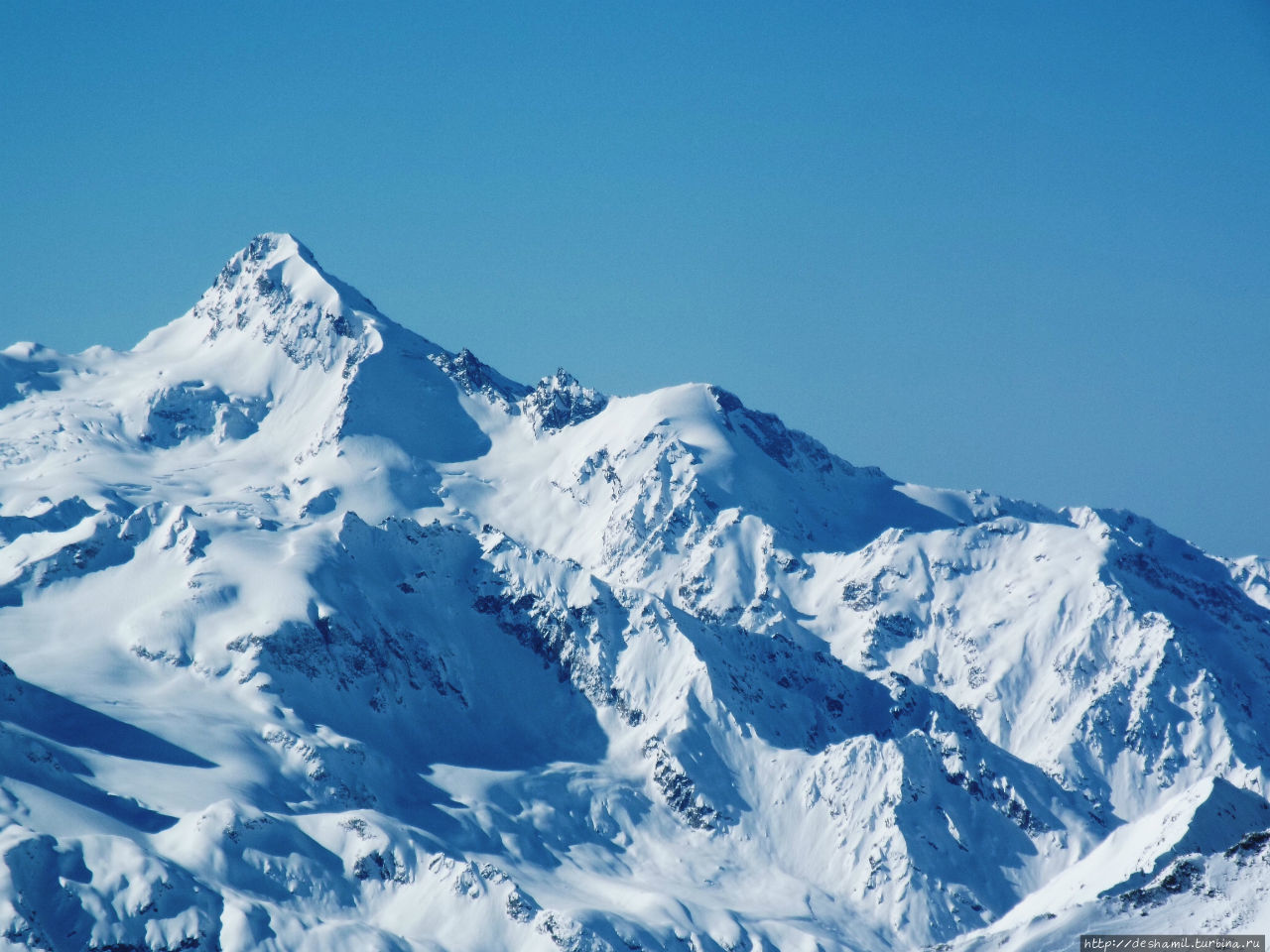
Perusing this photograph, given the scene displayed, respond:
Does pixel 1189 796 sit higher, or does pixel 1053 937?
pixel 1189 796

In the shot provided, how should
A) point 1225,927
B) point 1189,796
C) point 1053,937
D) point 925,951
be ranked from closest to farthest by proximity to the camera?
point 1225,927, point 1053,937, point 925,951, point 1189,796

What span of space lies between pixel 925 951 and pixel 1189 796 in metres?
69.2

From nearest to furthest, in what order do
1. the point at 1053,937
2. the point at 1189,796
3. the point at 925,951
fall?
the point at 1053,937
the point at 925,951
the point at 1189,796

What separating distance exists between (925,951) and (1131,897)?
19604mm

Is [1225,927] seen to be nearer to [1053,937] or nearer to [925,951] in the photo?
[1053,937]

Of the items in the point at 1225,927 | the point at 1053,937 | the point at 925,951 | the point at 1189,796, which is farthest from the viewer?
the point at 1189,796

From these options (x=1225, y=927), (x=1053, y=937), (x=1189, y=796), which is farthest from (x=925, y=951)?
(x=1189, y=796)

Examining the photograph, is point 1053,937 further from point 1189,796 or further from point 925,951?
point 1189,796

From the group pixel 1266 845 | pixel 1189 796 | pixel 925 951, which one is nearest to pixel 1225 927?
pixel 1266 845

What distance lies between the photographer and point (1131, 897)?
419 feet

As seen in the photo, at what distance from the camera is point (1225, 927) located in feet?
391

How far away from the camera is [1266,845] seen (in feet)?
405

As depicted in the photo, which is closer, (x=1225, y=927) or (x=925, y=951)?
(x=1225, y=927)

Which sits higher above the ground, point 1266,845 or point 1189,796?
point 1189,796
